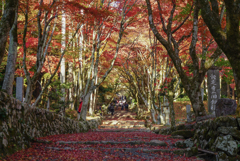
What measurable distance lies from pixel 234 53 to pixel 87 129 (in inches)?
411

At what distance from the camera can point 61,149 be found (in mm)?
5516

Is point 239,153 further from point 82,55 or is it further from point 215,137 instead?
point 82,55

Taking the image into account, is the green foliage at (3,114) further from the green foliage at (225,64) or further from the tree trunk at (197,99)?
the green foliage at (225,64)

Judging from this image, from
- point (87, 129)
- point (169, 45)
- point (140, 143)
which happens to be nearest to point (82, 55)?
point (87, 129)

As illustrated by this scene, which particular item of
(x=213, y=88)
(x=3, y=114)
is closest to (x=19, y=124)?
(x=3, y=114)

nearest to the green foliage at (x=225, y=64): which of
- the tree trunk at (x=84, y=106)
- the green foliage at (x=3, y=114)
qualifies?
the tree trunk at (x=84, y=106)

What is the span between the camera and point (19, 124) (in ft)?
18.3

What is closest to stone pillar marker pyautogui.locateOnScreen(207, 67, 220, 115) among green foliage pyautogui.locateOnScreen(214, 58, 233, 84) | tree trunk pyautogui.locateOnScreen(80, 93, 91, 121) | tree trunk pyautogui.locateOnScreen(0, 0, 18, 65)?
green foliage pyautogui.locateOnScreen(214, 58, 233, 84)

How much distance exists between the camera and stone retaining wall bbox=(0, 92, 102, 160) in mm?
4651

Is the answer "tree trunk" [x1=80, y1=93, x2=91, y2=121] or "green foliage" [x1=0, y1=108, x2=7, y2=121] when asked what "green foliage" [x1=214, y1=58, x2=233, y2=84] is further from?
"green foliage" [x1=0, y1=108, x2=7, y2=121]

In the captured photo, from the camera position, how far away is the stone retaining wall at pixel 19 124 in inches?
183

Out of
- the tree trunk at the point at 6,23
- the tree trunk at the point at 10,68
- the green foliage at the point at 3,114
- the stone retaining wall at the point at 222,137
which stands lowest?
the stone retaining wall at the point at 222,137

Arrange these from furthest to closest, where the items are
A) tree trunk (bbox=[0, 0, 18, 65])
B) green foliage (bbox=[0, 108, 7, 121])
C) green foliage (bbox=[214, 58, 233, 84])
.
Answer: green foliage (bbox=[214, 58, 233, 84])
tree trunk (bbox=[0, 0, 18, 65])
green foliage (bbox=[0, 108, 7, 121])

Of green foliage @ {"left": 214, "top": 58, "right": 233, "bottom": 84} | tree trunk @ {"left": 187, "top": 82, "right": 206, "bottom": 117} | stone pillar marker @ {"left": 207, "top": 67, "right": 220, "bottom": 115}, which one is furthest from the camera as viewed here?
stone pillar marker @ {"left": 207, "top": 67, "right": 220, "bottom": 115}
